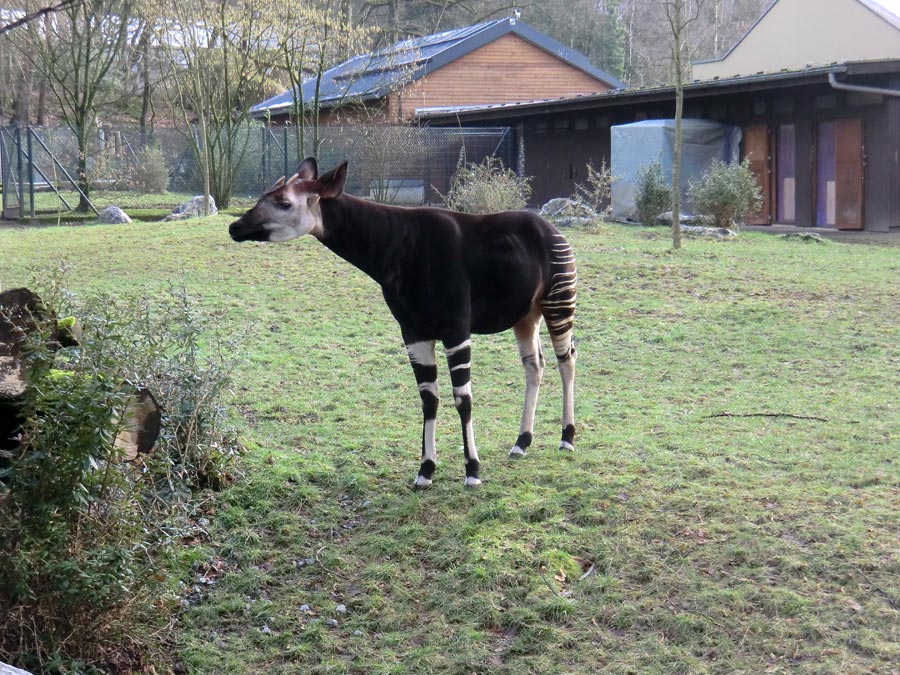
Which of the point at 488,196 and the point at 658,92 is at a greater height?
the point at 658,92

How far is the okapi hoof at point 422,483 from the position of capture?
18.3ft

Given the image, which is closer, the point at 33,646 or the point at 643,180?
the point at 33,646

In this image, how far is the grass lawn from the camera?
13.6 feet

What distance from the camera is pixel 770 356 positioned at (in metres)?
8.74

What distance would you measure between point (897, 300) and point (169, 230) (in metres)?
10.7

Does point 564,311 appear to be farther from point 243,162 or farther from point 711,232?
point 243,162

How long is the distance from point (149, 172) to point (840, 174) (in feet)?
52.7

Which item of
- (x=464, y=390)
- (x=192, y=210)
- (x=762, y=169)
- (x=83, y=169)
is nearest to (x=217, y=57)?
(x=83, y=169)

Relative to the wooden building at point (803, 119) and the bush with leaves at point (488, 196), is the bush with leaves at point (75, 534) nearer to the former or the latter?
the bush with leaves at point (488, 196)

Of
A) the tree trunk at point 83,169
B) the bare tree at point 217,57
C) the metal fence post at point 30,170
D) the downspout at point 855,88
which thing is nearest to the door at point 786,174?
the downspout at point 855,88

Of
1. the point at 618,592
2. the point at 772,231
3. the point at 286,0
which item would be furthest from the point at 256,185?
the point at 618,592

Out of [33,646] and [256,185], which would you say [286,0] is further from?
[33,646]

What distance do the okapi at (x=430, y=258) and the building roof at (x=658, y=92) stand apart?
538 inches

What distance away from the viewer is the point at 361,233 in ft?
17.3
